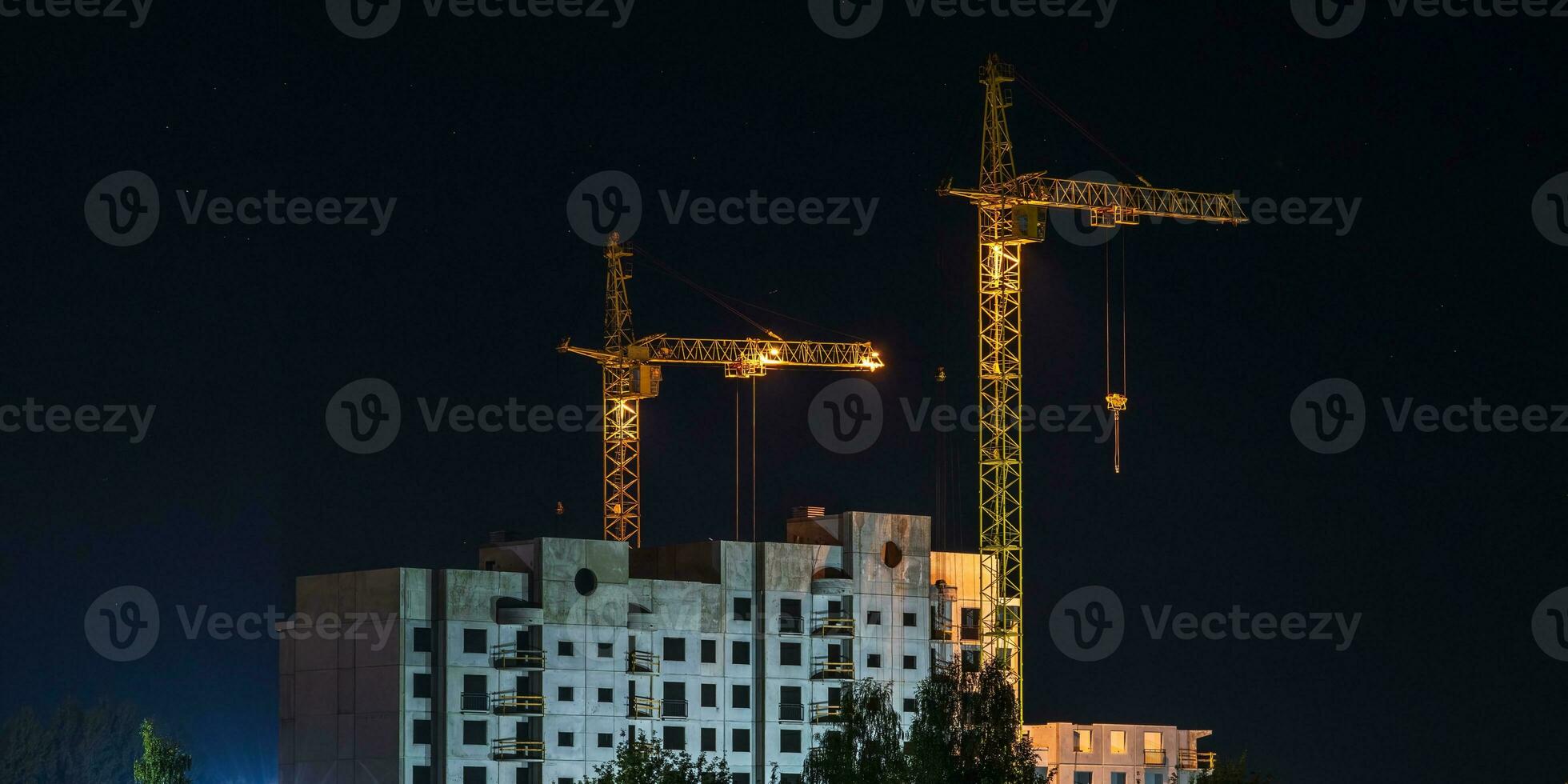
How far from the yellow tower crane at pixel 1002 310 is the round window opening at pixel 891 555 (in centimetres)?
984

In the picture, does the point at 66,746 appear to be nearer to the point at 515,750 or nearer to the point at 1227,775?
the point at 515,750

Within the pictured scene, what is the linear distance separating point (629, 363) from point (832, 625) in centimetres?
5157

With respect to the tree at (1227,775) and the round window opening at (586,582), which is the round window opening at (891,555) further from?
the tree at (1227,775)

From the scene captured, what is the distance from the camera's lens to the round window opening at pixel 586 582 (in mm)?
127000

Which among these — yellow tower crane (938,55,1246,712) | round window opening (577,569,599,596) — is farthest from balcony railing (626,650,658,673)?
yellow tower crane (938,55,1246,712)

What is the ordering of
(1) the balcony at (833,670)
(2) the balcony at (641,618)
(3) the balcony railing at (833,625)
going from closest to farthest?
(2) the balcony at (641,618) → (1) the balcony at (833,670) → (3) the balcony railing at (833,625)

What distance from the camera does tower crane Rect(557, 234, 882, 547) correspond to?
593ft

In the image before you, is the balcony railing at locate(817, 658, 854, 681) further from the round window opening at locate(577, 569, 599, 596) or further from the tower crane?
the tower crane

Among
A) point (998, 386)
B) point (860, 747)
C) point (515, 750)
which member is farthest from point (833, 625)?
point (860, 747)

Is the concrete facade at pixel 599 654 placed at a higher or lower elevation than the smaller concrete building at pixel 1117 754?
higher

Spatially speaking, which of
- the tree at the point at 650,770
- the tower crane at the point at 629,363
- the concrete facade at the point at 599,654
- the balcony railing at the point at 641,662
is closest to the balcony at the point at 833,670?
the concrete facade at the point at 599,654

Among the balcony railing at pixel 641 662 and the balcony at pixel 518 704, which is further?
the balcony railing at pixel 641 662

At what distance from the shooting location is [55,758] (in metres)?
186

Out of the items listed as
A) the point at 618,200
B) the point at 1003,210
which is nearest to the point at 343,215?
the point at 618,200
